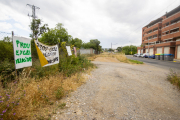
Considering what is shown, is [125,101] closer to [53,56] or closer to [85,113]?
[85,113]

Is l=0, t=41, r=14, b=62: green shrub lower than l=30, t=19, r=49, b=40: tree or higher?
lower

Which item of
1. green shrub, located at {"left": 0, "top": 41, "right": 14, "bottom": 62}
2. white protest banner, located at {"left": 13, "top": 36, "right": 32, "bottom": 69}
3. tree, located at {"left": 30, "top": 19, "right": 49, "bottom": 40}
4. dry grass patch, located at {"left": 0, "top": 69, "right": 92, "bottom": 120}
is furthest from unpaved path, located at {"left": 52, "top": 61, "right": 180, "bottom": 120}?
tree, located at {"left": 30, "top": 19, "right": 49, "bottom": 40}

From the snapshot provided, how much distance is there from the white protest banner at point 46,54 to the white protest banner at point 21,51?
379 millimetres

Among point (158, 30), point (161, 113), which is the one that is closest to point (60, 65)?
point (161, 113)

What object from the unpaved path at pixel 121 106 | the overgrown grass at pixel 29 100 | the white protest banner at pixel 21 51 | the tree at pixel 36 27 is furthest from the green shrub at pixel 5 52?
the tree at pixel 36 27

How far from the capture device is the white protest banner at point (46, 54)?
4.09m

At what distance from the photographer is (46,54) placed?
4.47 metres

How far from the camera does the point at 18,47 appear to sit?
131 inches

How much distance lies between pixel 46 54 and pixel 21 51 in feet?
3.62

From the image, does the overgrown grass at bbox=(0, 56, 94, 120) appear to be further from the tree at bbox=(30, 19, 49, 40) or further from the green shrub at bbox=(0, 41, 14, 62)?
Result: the tree at bbox=(30, 19, 49, 40)

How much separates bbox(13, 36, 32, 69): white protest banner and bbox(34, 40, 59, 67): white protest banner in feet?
1.24

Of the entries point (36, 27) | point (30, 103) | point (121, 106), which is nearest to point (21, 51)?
point (30, 103)

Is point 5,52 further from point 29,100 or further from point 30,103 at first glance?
point 30,103

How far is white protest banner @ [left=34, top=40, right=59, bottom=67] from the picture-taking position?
4086 millimetres
